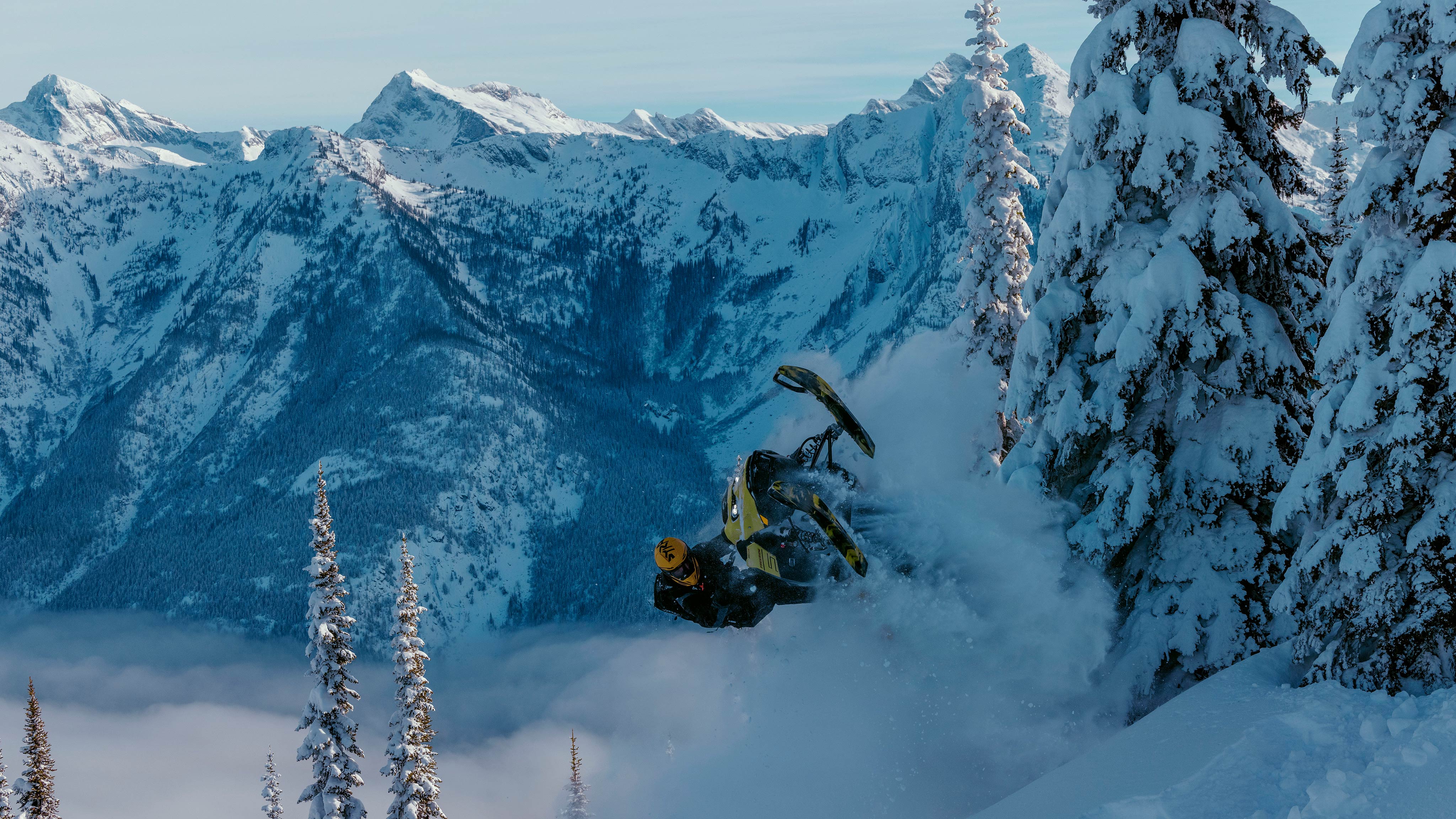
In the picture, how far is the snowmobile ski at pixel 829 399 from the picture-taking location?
1212cm

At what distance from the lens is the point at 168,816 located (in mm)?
144250

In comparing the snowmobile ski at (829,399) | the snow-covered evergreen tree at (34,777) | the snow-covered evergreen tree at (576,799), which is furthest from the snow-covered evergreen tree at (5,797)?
the snowmobile ski at (829,399)

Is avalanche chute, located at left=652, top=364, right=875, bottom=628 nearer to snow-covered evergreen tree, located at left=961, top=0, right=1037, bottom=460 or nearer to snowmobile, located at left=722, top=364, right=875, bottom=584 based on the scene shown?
snowmobile, located at left=722, top=364, right=875, bottom=584

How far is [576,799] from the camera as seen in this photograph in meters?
35.3

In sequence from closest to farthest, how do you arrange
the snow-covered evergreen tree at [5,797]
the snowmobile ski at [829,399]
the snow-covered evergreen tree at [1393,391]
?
the snow-covered evergreen tree at [1393,391] → the snowmobile ski at [829,399] → the snow-covered evergreen tree at [5,797]

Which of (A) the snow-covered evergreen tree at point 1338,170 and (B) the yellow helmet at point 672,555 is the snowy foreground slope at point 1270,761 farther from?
(A) the snow-covered evergreen tree at point 1338,170

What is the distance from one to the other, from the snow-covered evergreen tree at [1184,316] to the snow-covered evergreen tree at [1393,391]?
50.5 inches

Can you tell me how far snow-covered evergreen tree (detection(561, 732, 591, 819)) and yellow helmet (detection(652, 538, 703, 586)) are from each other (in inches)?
974

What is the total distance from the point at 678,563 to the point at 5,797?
2545cm

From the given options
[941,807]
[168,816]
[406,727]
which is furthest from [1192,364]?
[168,816]

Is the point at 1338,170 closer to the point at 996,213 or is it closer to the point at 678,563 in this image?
the point at 996,213

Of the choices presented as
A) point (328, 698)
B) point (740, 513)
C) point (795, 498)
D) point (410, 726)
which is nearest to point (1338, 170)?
point (740, 513)

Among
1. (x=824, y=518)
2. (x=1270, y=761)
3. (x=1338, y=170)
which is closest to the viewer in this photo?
(x=1270, y=761)

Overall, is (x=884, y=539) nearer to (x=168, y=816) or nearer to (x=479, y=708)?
(x=479, y=708)
